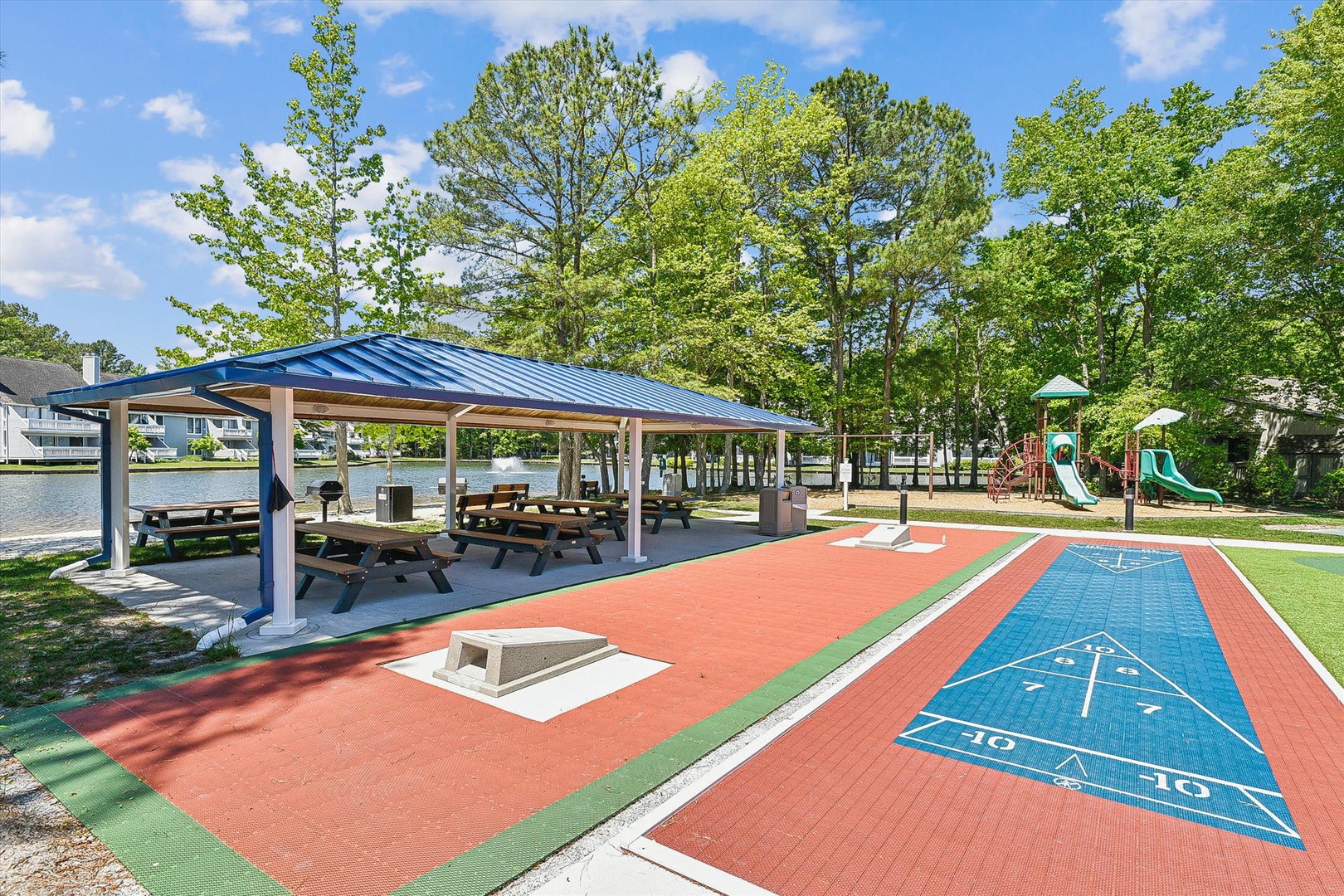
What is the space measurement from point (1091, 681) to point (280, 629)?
741 centimetres

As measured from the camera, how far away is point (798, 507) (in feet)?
47.3

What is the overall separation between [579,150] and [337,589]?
16897 millimetres

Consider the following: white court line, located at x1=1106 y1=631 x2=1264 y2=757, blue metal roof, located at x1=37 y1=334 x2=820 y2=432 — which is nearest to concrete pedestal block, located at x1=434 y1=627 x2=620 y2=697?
blue metal roof, located at x1=37 y1=334 x2=820 y2=432

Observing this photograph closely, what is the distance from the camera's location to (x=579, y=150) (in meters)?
20.5

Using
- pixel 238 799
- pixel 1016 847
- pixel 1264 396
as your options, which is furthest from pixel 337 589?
pixel 1264 396

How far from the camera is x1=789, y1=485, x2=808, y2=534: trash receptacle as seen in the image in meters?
14.3

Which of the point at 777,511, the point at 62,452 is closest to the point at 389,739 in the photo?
the point at 777,511

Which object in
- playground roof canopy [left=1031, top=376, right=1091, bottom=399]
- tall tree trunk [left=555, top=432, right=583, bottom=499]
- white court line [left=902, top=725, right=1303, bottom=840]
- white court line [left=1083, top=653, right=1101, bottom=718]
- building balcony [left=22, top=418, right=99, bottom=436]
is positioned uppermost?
playground roof canopy [left=1031, top=376, right=1091, bottom=399]

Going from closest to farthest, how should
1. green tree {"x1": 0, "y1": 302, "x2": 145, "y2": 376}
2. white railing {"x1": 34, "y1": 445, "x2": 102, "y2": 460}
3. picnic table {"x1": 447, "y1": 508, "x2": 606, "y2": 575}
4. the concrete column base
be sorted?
the concrete column base
picnic table {"x1": 447, "y1": 508, "x2": 606, "y2": 575}
white railing {"x1": 34, "y1": 445, "x2": 102, "y2": 460}
green tree {"x1": 0, "y1": 302, "x2": 145, "y2": 376}

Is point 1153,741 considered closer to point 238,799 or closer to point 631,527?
point 238,799

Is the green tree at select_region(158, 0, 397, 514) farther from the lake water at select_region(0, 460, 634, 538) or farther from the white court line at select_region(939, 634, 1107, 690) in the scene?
the white court line at select_region(939, 634, 1107, 690)

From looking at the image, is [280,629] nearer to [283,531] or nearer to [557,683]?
[283,531]

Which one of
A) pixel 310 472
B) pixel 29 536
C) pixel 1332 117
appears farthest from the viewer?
pixel 310 472

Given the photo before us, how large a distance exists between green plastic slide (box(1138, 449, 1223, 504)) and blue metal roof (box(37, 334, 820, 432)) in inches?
618
